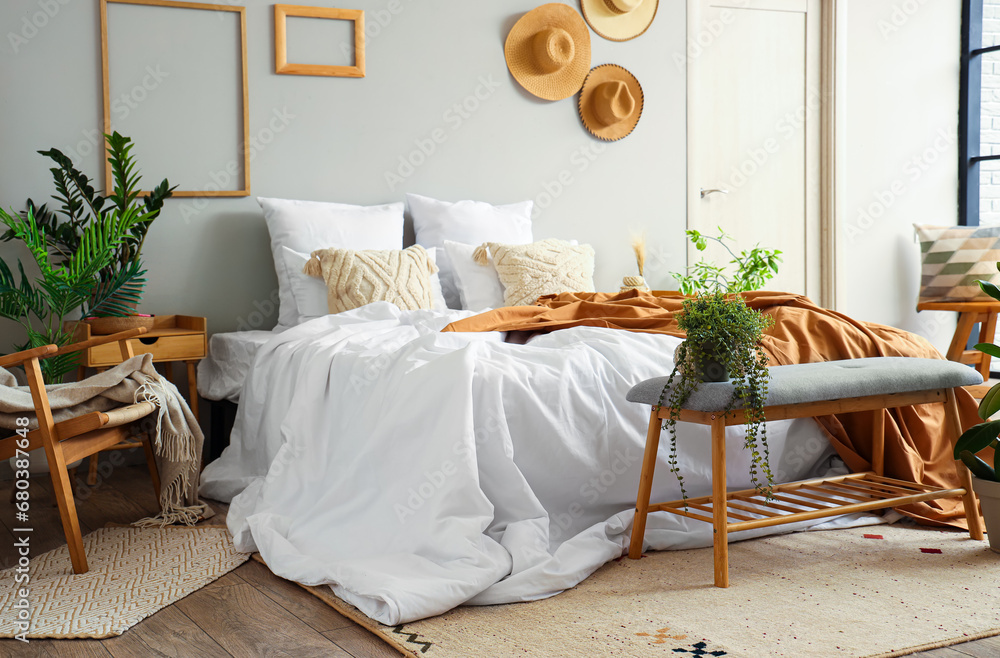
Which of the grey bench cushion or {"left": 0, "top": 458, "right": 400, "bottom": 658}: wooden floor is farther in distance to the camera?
the grey bench cushion

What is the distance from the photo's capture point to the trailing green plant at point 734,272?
4.77 m

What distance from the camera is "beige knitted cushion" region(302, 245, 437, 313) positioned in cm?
344

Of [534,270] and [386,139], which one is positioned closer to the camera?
[534,270]

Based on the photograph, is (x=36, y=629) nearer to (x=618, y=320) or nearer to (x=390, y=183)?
(x=618, y=320)

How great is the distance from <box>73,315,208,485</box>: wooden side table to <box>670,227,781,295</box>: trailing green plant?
8.21 ft

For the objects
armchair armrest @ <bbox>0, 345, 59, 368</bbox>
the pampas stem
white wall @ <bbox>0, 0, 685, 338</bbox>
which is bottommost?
armchair armrest @ <bbox>0, 345, 59, 368</bbox>

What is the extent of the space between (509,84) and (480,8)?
38cm

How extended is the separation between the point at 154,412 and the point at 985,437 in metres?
2.29

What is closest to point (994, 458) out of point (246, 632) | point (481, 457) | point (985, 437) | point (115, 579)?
point (985, 437)

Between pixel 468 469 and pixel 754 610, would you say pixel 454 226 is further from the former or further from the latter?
pixel 754 610

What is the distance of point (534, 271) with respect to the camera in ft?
12.3

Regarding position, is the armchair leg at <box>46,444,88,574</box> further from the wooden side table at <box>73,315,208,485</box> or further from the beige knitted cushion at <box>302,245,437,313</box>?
the beige knitted cushion at <box>302,245,437,313</box>

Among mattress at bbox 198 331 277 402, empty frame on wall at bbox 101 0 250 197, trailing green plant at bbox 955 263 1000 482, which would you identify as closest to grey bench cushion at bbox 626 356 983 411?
trailing green plant at bbox 955 263 1000 482

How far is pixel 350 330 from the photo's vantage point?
3.05m
